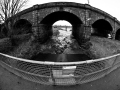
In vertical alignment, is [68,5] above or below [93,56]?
above

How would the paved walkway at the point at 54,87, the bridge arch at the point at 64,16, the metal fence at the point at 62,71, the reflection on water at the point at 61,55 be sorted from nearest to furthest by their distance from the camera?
the metal fence at the point at 62,71, the paved walkway at the point at 54,87, the reflection on water at the point at 61,55, the bridge arch at the point at 64,16

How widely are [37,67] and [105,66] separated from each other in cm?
268

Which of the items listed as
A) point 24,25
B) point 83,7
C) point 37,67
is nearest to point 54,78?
point 37,67

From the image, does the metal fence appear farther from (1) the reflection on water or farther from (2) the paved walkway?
(1) the reflection on water

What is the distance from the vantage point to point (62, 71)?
7.89ft

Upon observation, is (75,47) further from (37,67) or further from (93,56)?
(37,67)

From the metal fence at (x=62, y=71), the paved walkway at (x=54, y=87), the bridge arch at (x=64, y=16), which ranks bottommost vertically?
the paved walkway at (x=54, y=87)

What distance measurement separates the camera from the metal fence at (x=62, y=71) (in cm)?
243

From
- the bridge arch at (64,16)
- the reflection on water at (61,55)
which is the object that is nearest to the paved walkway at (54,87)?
the reflection on water at (61,55)

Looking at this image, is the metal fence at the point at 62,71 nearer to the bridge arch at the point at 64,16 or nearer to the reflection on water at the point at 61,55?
the reflection on water at the point at 61,55

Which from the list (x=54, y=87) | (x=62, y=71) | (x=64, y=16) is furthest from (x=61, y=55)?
(x=62, y=71)

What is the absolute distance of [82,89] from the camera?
2.72m

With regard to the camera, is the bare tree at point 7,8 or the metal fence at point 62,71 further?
the bare tree at point 7,8

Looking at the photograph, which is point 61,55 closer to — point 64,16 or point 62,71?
point 64,16
